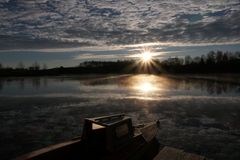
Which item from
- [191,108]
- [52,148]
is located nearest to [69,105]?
[191,108]

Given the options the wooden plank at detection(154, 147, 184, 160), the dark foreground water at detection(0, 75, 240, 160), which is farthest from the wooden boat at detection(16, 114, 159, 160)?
the dark foreground water at detection(0, 75, 240, 160)

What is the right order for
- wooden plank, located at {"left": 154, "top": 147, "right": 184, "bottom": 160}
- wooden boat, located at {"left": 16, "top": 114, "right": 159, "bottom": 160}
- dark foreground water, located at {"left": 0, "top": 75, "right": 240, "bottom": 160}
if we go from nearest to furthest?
1. wooden plank, located at {"left": 154, "top": 147, "right": 184, "bottom": 160}
2. wooden boat, located at {"left": 16, "top": 114, "right": 159, "bottom": 160}
3. dark foreground water, located at {"left": 0, "top": 75, "right": 240, "bottom": 160}

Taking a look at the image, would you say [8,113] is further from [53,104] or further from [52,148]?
[52,148]

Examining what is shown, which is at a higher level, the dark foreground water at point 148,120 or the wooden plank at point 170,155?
the wooden plank at point 170,155

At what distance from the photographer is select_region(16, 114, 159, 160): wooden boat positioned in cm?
781

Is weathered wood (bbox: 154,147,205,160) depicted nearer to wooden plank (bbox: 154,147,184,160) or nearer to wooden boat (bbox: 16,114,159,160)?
wooden plank (bbox: 154,147,184,160)

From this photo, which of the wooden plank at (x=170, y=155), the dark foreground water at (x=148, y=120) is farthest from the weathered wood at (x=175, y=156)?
the dark foreground water at (x=148, y=120)

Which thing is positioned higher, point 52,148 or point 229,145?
point 52,148

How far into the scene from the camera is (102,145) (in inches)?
312

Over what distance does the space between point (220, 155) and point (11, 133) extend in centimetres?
918

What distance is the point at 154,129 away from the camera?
11.0 metres

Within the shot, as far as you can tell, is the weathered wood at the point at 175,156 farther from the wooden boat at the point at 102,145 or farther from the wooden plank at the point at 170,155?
the wooden boat at the point at 102,145

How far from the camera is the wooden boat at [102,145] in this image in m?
7.81

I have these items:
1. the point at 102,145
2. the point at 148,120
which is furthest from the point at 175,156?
the point at 148,120
